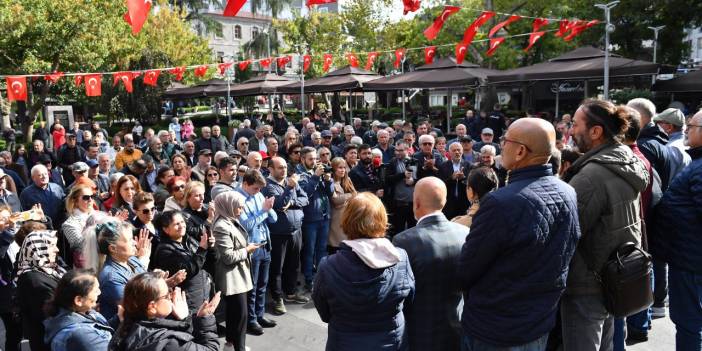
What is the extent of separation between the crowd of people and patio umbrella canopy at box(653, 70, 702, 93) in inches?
361

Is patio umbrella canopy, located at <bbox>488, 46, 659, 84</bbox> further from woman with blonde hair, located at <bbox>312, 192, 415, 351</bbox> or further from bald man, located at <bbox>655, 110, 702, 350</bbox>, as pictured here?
woman with blonde hair, located at <bbox>312, 192, 415, 351</bbox>

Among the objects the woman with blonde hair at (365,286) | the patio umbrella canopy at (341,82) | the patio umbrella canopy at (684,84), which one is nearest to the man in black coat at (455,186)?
the woman with blonde hair at (365,286)

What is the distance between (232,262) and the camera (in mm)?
4445

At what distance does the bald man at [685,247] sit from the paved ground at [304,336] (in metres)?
1.04

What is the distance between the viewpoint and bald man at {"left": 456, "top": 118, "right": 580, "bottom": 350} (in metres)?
2.47

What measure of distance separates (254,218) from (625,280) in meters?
3.27

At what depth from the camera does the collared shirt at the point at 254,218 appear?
5.03 meters

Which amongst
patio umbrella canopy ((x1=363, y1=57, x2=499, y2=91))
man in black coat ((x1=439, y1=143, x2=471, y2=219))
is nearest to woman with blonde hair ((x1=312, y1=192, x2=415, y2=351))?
man in black coat ((x1=439, y1=143, x2=471, y2=219))

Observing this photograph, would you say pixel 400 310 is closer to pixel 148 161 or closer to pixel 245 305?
pixel 245 305

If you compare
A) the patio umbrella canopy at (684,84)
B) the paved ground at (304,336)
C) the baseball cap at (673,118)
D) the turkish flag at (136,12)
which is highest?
the turkish flag at (136,12)

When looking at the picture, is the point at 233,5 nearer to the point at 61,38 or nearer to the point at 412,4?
the point at 412,4

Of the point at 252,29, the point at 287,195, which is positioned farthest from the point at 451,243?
the point at 252,29

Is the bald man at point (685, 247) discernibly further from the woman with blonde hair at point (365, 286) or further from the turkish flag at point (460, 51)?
the turkish flag at point (460, 51)

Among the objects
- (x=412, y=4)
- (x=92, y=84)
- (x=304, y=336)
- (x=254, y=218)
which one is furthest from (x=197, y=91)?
(x=304, y=336)
